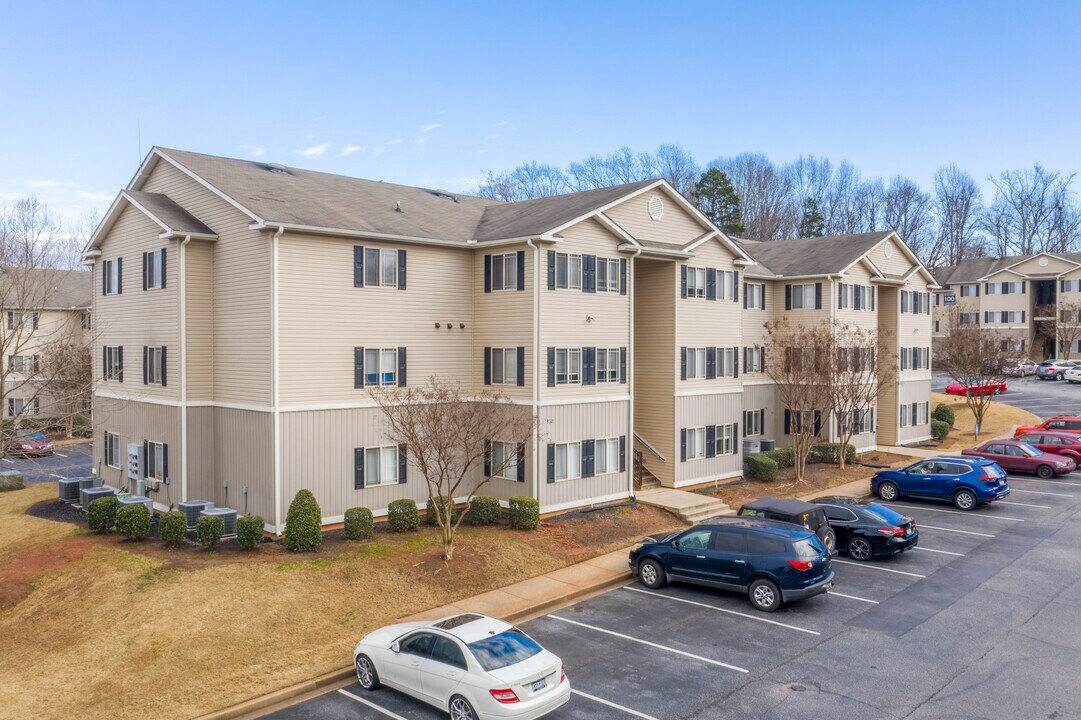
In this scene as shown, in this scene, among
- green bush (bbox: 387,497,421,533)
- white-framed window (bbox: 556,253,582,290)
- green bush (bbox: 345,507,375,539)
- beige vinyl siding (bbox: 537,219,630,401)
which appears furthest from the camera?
white-framed window (bbox: 556,253,582,290)

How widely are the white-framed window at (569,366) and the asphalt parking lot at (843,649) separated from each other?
26.7 feet

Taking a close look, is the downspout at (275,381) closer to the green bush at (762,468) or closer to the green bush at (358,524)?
the green bush at (358,524)

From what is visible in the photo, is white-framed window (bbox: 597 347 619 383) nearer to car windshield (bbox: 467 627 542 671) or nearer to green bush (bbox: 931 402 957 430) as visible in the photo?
car windshield (bbox: 467 627 542 671)

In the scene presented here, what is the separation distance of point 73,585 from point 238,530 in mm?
3956

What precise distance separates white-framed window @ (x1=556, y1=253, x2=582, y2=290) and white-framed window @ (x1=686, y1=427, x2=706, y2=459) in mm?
8367

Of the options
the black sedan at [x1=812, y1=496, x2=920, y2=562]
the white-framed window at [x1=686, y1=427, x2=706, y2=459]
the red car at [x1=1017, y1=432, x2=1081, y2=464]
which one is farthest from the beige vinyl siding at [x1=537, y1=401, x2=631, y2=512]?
the red car at [x1=1017, y1=432, x2=1081, y2=464]

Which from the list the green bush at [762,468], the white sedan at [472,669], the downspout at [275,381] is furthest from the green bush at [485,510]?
the green bush at [762,468]

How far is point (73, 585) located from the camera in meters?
19.2

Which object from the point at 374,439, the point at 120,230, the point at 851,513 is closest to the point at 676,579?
the point at 851,513

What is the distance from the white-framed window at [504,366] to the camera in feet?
86.0

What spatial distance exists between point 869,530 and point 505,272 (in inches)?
541

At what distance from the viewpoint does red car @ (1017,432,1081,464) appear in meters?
36.5

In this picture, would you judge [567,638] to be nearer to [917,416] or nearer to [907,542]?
[907,542]

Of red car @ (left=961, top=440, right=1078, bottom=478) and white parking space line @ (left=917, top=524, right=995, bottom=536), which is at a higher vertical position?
red car @ (left=961, top=440, right=1078, bottom=478)
